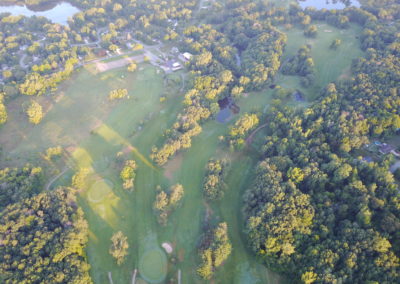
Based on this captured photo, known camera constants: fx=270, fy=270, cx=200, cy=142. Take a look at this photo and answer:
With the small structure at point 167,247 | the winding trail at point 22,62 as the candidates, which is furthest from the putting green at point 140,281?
the winding trail at point 22,62

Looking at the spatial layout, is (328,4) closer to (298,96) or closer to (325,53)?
(325,53)

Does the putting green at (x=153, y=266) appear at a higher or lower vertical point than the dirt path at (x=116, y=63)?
lower

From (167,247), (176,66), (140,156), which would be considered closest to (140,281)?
(167,247)

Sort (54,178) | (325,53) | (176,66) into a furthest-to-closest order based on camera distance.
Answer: (325,53), (176,66), (54,178)

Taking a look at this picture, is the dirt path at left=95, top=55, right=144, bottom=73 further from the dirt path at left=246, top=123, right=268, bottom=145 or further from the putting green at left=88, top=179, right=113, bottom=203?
the dirt path at left=246, top=123, right=268, bottom=145

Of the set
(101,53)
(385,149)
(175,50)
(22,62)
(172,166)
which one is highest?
(385,149)

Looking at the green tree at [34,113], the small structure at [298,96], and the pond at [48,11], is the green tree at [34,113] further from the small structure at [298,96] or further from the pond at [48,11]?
the small structure at [298,96]
